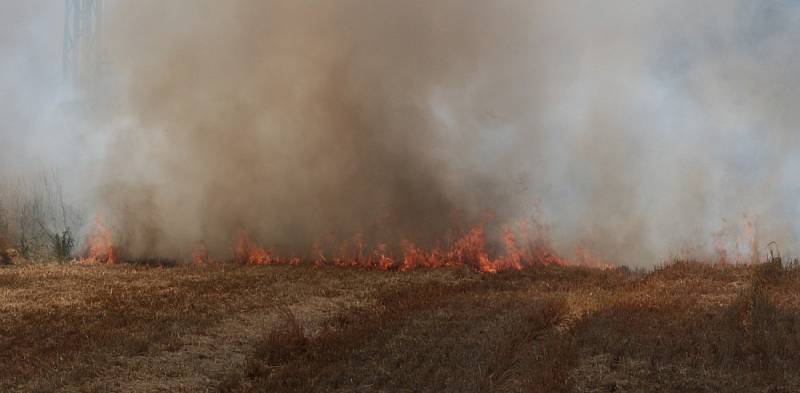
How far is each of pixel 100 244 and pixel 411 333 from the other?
40.2ft

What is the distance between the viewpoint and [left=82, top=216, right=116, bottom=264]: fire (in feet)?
60.8

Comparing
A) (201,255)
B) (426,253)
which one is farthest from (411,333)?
(201,255)

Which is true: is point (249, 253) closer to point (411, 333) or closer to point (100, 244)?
point (100, 244)

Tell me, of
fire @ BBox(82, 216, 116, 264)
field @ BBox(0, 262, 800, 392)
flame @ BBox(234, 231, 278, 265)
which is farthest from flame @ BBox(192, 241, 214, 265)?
field @ BBox(0, 262, 800, 392)

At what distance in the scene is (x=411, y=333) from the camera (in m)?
9.74

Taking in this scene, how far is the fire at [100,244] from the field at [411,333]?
379 cm

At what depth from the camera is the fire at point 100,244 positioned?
60.8 ft

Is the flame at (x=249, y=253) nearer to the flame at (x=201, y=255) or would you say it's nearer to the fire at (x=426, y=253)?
the fire at (x=426, y=253)

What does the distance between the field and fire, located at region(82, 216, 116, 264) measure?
3788 mm

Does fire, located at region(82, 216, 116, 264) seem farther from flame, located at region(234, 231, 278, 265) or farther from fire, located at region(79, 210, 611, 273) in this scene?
flame, located at region(234, 231, 278, 265)

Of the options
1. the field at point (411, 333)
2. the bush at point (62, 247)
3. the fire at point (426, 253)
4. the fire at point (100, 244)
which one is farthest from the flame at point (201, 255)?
the field at point (411, 333)

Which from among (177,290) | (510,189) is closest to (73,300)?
(177,290)

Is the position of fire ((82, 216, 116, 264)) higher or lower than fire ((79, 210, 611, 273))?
higher

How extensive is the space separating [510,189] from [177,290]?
357 inches
